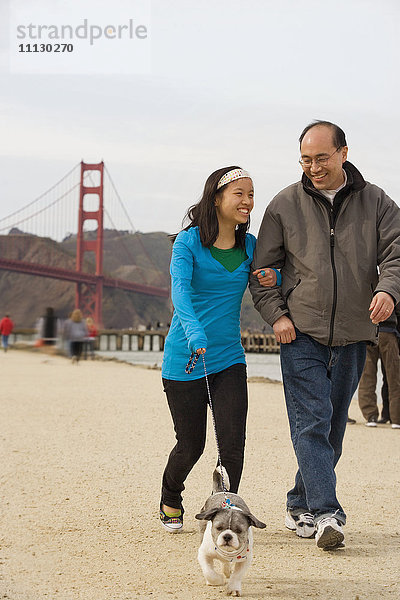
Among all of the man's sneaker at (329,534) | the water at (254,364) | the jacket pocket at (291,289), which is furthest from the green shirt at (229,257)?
the water at (254,364)

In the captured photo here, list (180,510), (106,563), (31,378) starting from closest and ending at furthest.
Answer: (106,563)
(180,510)
(31,378)

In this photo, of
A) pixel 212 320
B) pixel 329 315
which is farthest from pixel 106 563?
pixel 329 315

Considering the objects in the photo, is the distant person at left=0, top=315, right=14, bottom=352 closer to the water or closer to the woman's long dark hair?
the water

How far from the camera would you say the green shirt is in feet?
13.2

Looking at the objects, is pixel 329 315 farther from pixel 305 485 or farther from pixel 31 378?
pixel 31 378

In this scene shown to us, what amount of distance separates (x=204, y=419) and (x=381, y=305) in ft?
3.29

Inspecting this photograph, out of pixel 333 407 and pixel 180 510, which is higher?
pixel 333 407

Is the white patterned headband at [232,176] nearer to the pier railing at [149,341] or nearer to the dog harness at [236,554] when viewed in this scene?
the dog harness at [236,554]

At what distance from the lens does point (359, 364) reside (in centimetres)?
416

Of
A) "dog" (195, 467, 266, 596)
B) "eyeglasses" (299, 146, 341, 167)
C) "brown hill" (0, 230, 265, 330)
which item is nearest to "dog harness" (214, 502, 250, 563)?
"dog" (195, 467, 266, 596)

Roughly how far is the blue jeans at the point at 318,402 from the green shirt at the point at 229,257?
0.43 m

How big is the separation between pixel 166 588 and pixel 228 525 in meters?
0.39

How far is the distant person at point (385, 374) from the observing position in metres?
8.62

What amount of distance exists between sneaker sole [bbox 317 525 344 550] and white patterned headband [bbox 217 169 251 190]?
1.60 meters
